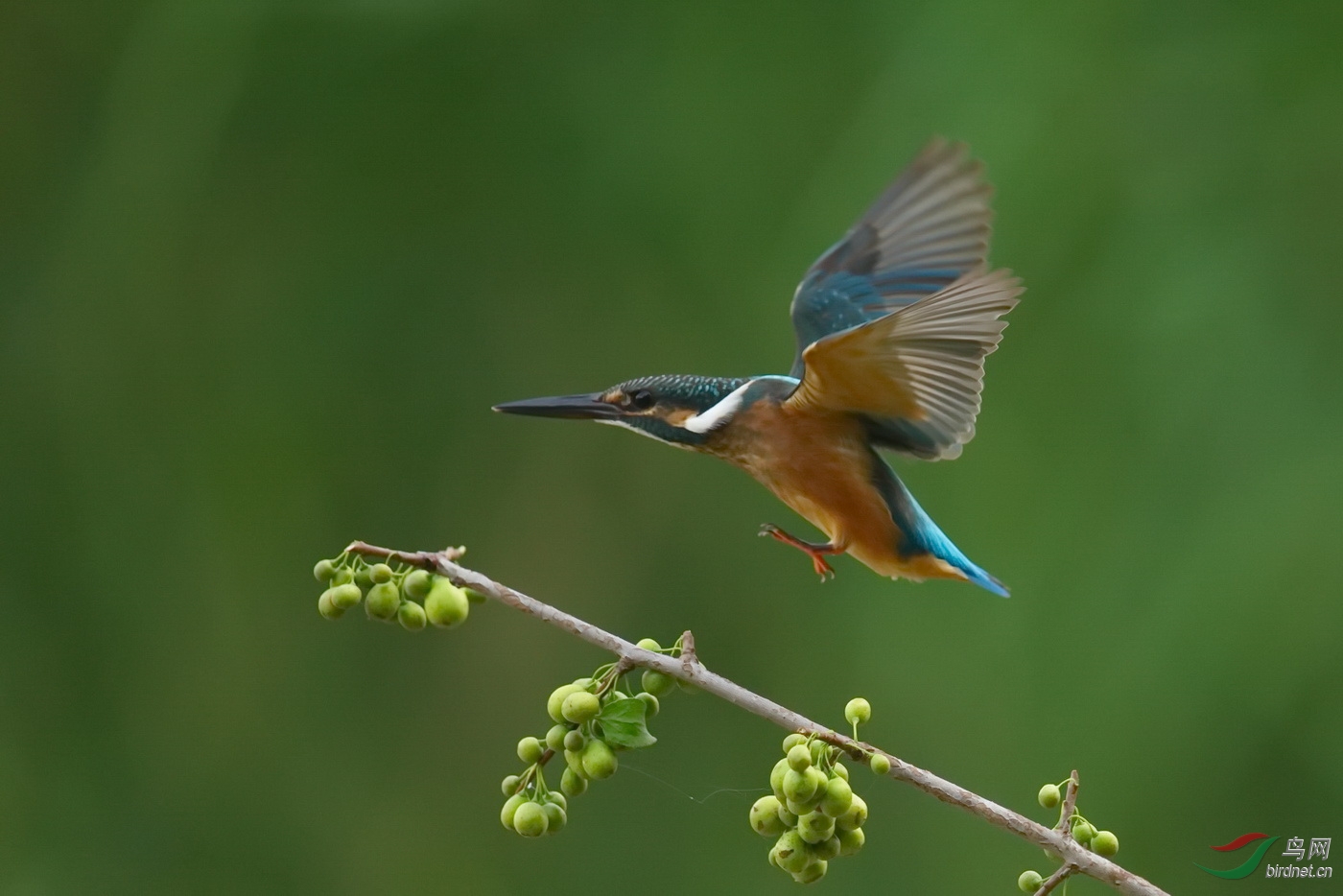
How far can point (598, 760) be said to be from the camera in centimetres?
120

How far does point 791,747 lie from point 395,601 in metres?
Answer: 0.38

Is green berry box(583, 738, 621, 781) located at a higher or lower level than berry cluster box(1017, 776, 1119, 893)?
lower

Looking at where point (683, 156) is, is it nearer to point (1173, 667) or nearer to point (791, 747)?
point (1173, 667)

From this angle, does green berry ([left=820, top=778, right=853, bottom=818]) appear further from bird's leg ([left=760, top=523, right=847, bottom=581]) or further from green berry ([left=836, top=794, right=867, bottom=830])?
bird's leg ([left=760, top=523, right=847, bottom=581])

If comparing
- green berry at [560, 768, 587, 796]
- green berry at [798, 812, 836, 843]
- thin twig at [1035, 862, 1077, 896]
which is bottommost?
green berry at [560, 768, 587, 796]

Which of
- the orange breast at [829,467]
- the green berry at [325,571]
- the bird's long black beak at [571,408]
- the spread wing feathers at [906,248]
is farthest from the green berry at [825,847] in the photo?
the spread wing feathers at [906,248]

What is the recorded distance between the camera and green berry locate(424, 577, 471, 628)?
48.6 inches

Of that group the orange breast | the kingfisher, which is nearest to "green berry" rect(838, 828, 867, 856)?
the kingfisher

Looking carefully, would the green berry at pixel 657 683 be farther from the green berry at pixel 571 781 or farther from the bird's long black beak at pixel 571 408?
the bird's long black beak at pixel 571 408

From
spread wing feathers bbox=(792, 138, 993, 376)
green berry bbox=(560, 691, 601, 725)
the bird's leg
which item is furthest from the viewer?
spread wing feathers bbox=(792, 138, 993, 376)

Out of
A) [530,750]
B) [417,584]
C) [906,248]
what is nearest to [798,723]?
[530,750]

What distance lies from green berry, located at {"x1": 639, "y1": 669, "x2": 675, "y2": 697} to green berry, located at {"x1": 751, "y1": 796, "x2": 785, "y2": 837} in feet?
0.42

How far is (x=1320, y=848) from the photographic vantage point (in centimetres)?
222

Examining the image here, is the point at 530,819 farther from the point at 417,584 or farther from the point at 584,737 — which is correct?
the point at 417,584
